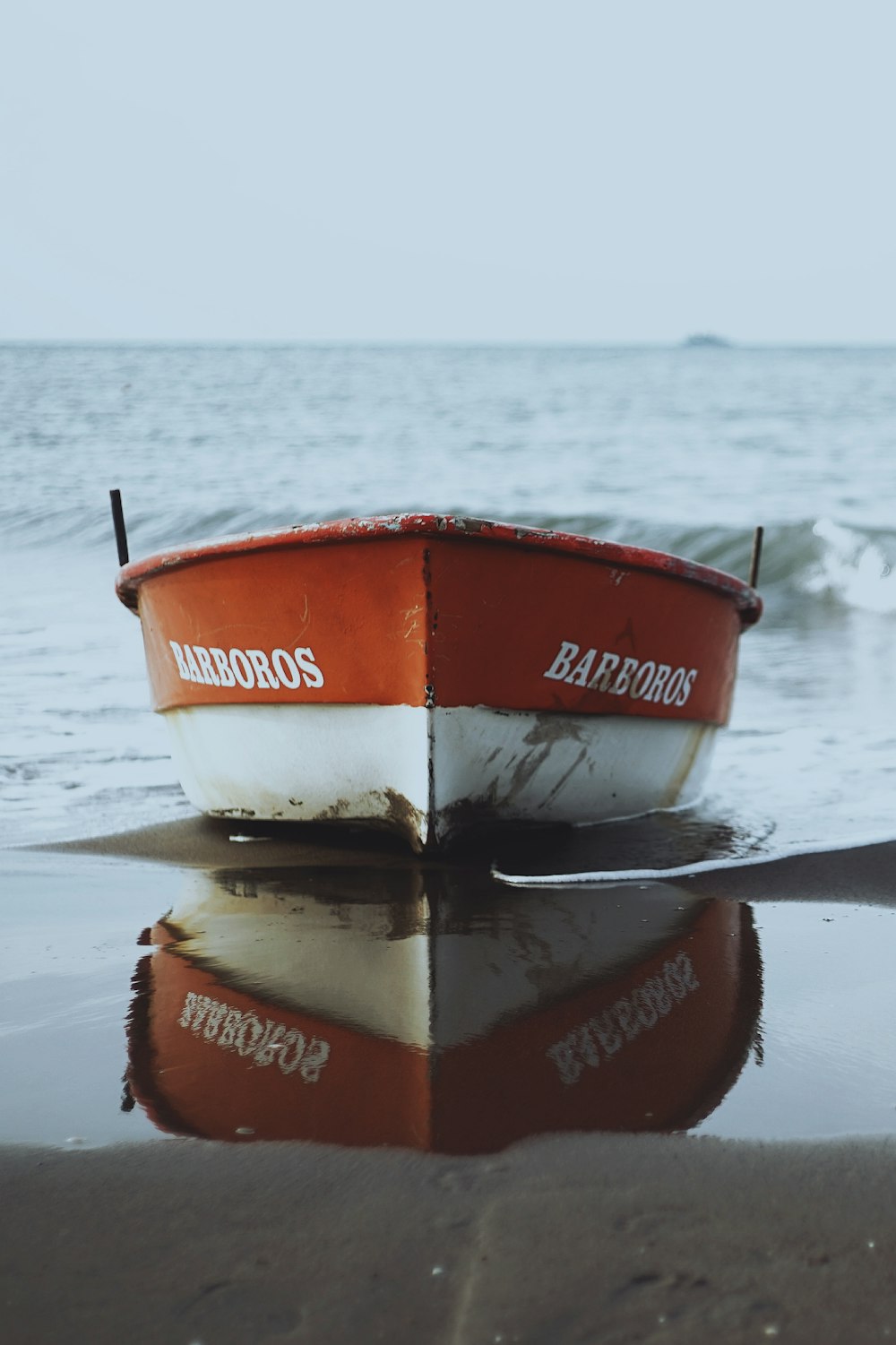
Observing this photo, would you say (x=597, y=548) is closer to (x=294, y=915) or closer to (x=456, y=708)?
(x=456, y=708)

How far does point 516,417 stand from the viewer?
26469 mm

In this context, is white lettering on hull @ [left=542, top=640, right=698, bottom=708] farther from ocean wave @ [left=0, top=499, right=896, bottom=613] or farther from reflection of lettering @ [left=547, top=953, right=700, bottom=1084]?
ocean wave @ [left=0, top=499, right=896, bottom=613]

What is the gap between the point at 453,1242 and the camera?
5.07 ft

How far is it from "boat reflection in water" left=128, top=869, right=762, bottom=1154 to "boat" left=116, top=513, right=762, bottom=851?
1.36 ft

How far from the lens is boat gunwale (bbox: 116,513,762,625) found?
10.9ft

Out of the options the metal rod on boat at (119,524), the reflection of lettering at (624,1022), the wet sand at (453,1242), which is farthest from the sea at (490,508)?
the wet sand at (453,1242)

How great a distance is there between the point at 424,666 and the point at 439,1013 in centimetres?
126

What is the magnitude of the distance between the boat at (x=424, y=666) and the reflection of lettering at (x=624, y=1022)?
109cm

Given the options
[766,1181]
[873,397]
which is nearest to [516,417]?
[873,397]

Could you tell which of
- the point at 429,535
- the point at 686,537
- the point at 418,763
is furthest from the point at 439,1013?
the point at 686,537

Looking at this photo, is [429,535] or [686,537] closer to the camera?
[429,535]

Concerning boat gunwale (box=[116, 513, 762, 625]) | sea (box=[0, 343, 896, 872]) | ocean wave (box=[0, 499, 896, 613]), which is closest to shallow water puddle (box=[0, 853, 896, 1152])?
sea (box=[0, 343, 896, 872])

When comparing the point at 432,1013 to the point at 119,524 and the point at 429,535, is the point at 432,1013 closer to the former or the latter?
the point at 429,535

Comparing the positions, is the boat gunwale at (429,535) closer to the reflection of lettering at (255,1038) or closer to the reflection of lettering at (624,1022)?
the reflection of lettering at (624,1022)
